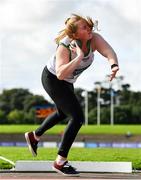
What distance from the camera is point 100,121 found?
92.6 metres

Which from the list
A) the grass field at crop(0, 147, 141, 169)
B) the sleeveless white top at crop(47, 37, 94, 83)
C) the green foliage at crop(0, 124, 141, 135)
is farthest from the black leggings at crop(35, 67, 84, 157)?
the green foliage at crop(0, 124, 141, 135)

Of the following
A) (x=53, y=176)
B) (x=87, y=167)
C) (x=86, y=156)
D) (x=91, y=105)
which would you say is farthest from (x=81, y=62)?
(x=91, y=105)

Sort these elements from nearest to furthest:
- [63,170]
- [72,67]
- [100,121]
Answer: [72,67] < [63,170] < [100,121]

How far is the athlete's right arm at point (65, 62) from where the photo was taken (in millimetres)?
4801

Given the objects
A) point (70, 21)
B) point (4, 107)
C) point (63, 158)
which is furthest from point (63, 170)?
point (4, 107)

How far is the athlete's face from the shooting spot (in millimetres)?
4938

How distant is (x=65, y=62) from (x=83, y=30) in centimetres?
36

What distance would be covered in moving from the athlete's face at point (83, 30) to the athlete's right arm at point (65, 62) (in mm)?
132

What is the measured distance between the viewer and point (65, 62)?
16.0 feet

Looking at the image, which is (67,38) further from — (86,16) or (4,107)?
(4,107)

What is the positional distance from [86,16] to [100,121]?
8801 centimetres

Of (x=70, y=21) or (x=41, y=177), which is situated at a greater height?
(x=70, y=21)

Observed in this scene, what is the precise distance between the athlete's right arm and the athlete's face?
0.43ft

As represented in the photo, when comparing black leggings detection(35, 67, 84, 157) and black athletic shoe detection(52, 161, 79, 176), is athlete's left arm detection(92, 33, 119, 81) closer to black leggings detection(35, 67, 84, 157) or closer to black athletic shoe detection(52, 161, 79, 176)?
black leggings detection(35, 67, 84, 157)
